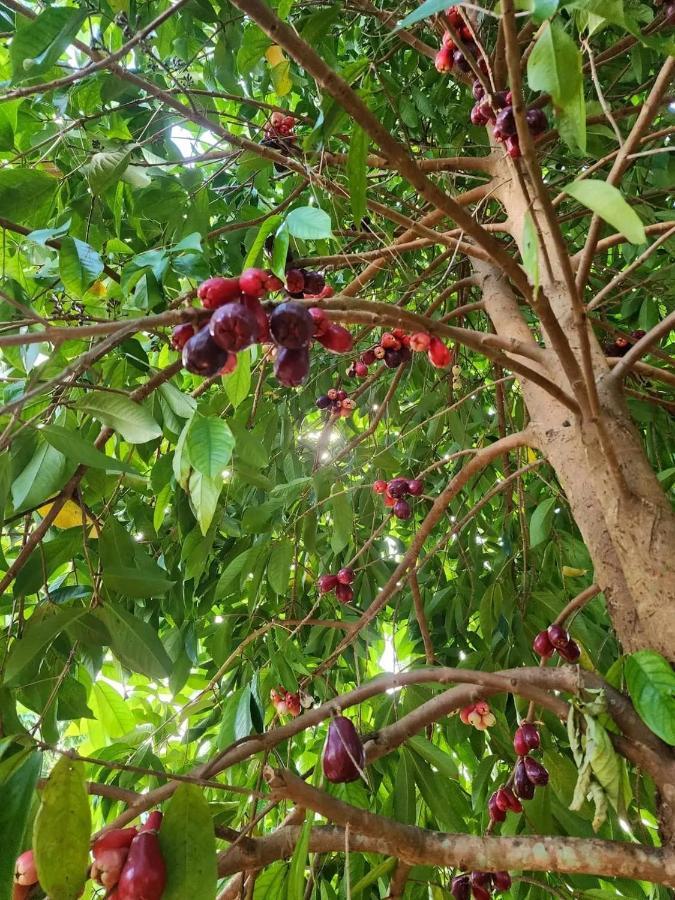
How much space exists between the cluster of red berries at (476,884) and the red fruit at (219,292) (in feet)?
4.29

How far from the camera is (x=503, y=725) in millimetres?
1624

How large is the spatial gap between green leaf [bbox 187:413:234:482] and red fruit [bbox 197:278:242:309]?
0.29 meters

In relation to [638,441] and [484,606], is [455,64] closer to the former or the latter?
[638,441]

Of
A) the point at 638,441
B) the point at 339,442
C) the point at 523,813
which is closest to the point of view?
the point at 638,441

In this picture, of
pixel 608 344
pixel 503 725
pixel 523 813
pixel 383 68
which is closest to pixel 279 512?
pixel 503 725

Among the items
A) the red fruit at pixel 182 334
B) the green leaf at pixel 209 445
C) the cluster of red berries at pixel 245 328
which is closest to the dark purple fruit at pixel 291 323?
the cluster of red berries at pixel 245 328

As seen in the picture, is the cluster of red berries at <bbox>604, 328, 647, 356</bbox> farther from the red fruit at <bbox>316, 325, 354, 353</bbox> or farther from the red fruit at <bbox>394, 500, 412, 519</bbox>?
the red fruit at <bbox>316, 325, 354, 353</bbox>

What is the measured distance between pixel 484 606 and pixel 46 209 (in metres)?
1.60

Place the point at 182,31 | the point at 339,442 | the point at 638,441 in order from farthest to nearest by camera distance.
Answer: the point at 339,442, the point at 182,31, the point at 638,441

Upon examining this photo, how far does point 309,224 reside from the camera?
3.83 ft

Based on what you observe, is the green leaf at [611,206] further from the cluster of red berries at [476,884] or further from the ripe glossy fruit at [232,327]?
the cluster of red berries at [476,884]

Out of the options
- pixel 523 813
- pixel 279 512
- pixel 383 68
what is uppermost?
pixel 383 68

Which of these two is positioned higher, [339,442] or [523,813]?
[339,442]

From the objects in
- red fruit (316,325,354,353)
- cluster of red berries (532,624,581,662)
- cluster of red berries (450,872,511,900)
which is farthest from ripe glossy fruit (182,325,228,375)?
cluster of red berries (450,872,511,900)
